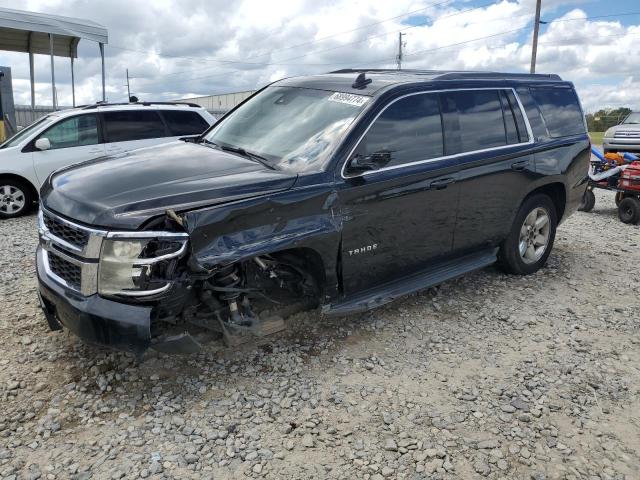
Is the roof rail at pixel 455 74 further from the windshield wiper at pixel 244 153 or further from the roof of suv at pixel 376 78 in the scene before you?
the windshield wiper at pixel 244 153

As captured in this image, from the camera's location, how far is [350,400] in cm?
331

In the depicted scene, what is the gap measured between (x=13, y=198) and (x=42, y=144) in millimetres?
964

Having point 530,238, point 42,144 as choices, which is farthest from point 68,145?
point 530,238

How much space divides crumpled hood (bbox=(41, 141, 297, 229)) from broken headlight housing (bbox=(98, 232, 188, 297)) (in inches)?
4.2

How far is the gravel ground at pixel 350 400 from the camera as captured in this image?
2.77 m

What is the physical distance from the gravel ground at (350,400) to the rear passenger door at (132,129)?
14.3 feet

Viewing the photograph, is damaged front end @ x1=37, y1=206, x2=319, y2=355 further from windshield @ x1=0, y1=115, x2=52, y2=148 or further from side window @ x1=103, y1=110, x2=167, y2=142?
windshield @ x1=0, y1=115, x2=52, y2=148

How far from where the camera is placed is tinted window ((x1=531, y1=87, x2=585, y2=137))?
534 cm

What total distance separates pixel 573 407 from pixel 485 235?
6.29ft

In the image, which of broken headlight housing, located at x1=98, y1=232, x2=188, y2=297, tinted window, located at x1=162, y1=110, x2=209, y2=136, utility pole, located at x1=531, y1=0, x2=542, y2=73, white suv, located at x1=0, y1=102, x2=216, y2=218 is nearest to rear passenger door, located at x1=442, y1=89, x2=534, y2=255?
broken headlight housing, located at x1=98, y1=232, x2=188, y2=297

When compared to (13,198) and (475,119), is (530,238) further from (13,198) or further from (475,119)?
(13,198)

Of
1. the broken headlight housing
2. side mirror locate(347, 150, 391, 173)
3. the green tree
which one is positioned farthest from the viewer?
the green tree

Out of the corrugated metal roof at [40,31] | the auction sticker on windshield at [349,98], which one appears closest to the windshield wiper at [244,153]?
the auction sticker on windshield at [349,98]

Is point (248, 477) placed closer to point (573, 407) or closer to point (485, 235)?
point (573, 407)
